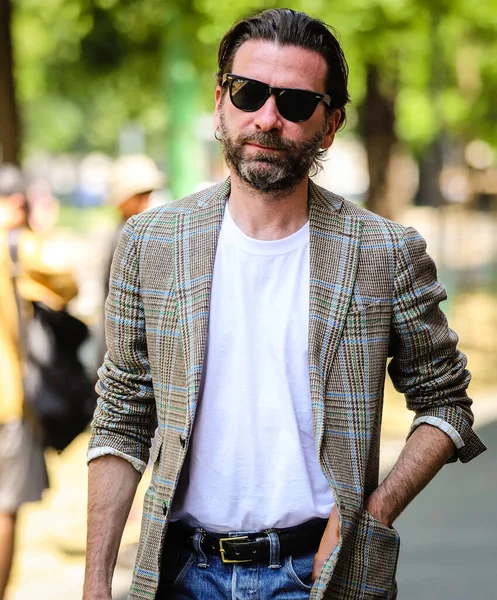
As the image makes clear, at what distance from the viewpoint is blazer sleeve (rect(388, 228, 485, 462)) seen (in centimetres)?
252

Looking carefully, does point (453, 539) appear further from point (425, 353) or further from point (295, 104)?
point (295, 104)

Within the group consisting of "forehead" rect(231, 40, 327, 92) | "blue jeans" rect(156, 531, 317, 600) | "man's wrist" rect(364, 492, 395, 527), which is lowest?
"blue jeans" rect(156, 531, 317, 600)

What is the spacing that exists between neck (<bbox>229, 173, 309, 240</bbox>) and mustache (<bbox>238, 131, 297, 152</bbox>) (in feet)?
0.31

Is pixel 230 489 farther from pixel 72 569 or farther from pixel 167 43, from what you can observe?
pixel 167 43

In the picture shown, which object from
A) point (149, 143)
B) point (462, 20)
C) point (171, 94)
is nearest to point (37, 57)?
point (462, 20)

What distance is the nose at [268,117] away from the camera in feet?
8.21

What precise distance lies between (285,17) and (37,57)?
2473 cm

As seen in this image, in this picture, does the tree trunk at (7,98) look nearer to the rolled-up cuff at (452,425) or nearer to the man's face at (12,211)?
the man's face at (12,211)

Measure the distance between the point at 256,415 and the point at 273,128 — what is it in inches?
24.6

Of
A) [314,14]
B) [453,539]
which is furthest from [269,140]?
[314,14]

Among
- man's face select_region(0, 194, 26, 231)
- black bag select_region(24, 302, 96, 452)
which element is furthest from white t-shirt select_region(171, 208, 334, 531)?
man's face select_region(0, 194, 26, 231)

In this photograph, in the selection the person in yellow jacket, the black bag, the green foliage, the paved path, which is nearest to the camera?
the person in yellow jacket

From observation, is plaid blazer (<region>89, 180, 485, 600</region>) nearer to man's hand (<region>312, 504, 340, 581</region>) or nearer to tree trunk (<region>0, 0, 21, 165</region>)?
man's hand (<region>312, 504, 340, 581</region>)

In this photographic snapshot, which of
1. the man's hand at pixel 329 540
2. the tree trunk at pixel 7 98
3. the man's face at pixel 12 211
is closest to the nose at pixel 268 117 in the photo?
the man's hand at pixel 329 540
